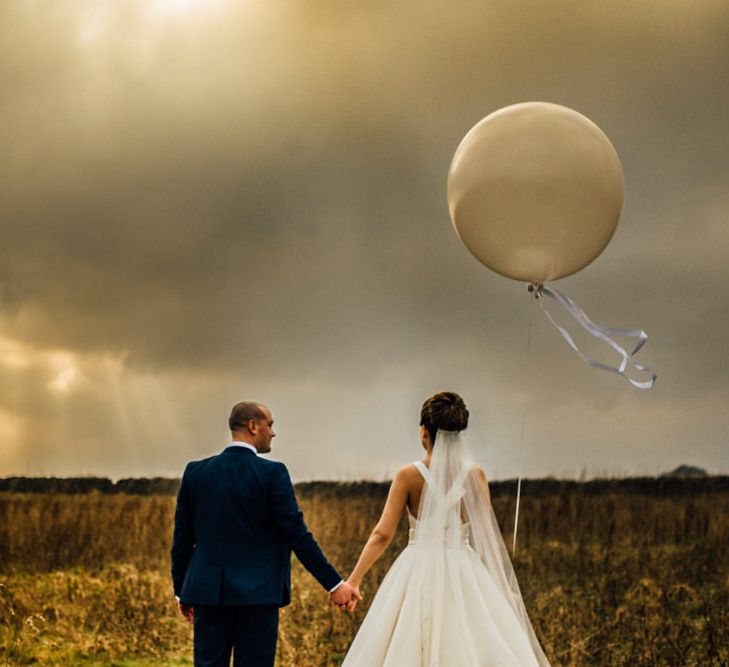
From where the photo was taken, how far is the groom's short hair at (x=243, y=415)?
3.62 m

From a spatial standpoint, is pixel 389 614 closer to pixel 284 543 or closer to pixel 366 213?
pixel 284 543

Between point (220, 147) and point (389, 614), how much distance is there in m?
5.21

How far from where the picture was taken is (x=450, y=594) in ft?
11.8

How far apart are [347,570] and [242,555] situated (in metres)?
3.66

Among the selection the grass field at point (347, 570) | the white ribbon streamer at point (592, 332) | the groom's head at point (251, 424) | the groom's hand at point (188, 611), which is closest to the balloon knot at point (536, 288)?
the white ribbon streamer at point (592, 332)

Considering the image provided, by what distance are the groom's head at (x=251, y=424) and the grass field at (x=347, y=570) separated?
3350 millimetres

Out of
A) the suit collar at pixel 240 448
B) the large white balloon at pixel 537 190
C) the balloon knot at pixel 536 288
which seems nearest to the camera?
the suit collar at pixel 240 448

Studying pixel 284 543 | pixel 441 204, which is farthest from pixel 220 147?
pixel 284 543

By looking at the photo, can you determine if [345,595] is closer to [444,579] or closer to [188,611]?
[444,579]

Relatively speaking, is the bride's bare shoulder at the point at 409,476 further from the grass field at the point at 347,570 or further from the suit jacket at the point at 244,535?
the grass field at the point at 347,570

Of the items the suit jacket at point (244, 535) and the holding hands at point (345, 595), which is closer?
the suit jacket at point (244, 535)

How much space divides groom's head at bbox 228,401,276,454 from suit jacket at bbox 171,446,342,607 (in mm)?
59

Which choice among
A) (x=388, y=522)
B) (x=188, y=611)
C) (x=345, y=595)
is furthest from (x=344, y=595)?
(x=188, y=611)

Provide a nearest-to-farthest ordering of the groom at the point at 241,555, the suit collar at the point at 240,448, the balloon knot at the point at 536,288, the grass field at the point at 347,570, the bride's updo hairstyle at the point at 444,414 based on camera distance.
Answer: the groom at the point at 241,555 < the suit collar at the point at 240,448 < the bride's updo hairstyle at the point at 444,414 < the balloon knot at the point at 536,288 < the grass field at the point at 347,570
